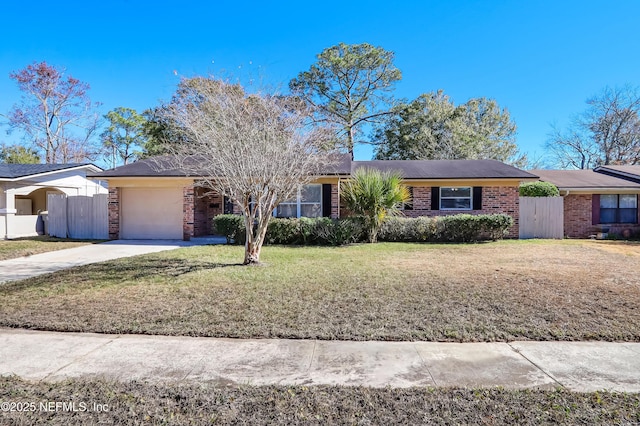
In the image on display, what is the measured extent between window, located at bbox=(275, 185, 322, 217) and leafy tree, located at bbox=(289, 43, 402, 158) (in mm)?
13293

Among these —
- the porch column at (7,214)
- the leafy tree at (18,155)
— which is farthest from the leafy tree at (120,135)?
the porch column at (7,214)

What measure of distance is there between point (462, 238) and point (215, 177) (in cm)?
982

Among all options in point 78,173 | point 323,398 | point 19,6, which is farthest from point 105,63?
point 323,398

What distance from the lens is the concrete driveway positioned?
797cm

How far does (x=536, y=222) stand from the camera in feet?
49.6

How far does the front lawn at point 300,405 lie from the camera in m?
2.57

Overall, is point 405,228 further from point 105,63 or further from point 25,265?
point 105,63

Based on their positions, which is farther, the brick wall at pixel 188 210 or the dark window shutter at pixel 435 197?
the dark window shutter at pixel 435 197

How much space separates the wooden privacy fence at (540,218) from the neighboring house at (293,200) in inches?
18.0

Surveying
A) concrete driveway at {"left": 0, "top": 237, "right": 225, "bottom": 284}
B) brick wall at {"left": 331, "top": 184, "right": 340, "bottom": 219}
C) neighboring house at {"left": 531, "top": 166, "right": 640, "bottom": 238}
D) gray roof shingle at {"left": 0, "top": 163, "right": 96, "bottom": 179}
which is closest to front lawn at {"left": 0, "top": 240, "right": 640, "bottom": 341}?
concrete driveway at {"left": 0, "top": 237, "right": 225, "bottom": 284}

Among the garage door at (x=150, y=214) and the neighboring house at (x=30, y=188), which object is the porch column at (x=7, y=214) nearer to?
the neighboring house at (x=30, y=188)

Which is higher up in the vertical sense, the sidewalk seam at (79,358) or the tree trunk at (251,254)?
the tree trunk at (251,254)

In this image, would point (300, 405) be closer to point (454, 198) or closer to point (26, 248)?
point (26, 248)

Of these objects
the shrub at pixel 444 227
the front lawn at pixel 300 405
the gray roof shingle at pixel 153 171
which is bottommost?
the front lawn at pixel 300 405
